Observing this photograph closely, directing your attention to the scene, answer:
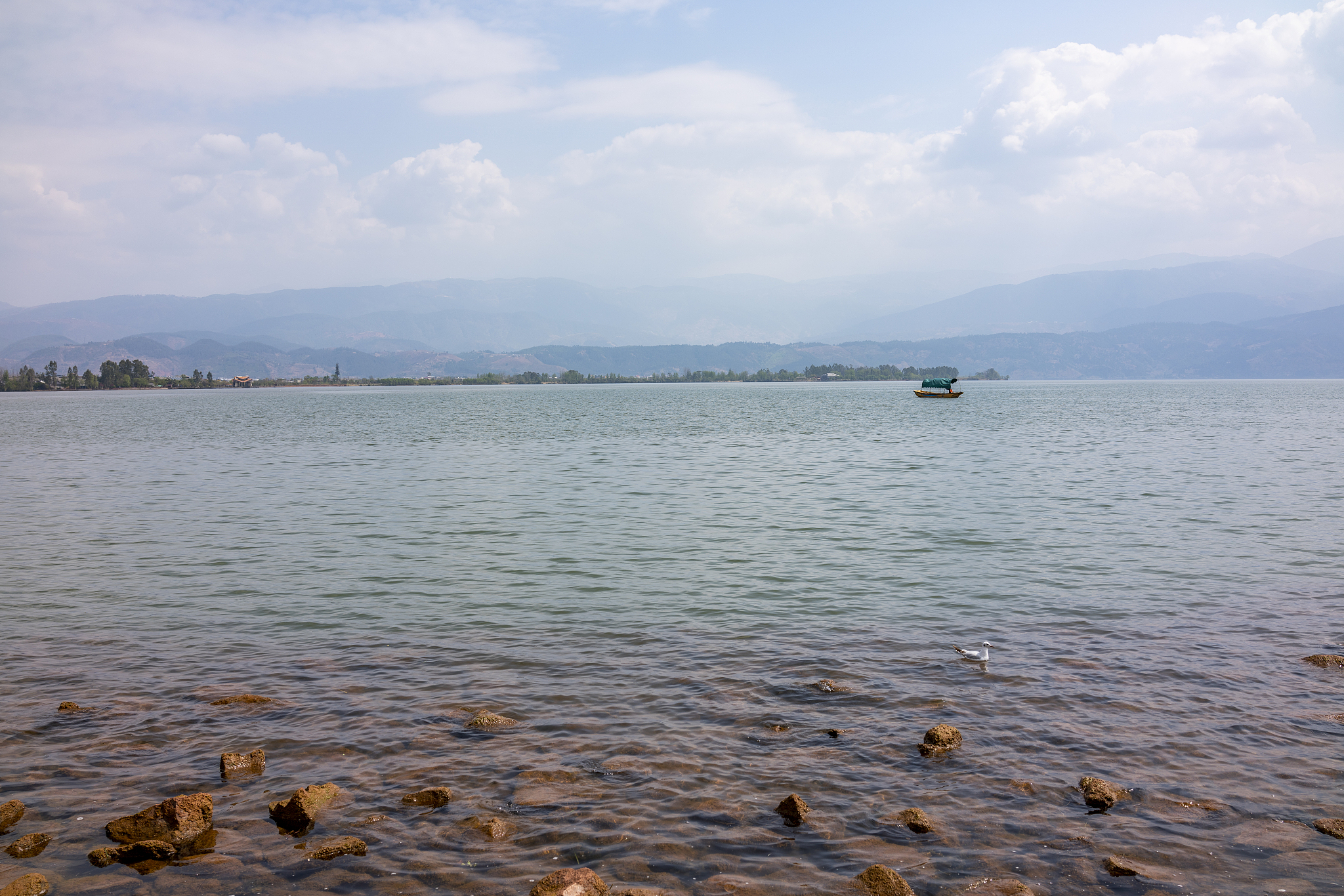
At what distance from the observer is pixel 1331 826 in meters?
11.2

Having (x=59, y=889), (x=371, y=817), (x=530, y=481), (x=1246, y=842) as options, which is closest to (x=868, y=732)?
(x=1246, y=842)

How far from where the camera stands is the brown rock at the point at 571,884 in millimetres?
9602

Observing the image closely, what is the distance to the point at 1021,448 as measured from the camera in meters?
71.6

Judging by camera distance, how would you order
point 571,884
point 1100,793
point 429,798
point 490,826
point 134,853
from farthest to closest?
1. point 429,798
2. point 1100,793
3. point 490,826
4. point 134,853
5. point 571,884

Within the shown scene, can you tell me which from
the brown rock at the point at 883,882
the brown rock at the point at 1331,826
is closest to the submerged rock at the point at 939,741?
the brown rock at the point at 883,882

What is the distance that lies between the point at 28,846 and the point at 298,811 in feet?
11.4

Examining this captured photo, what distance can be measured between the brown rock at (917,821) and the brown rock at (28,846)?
471 inches

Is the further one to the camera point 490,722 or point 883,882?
point 490,722

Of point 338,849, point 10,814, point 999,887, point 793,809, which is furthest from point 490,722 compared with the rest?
point 999,887

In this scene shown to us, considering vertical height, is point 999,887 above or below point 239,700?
below

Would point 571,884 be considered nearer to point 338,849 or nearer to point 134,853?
point 338,849

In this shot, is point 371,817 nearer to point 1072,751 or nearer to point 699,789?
point 699,789

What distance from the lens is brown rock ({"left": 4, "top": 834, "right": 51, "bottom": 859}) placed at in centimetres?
1082

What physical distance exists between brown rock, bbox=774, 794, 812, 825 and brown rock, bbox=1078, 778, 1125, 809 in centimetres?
426
